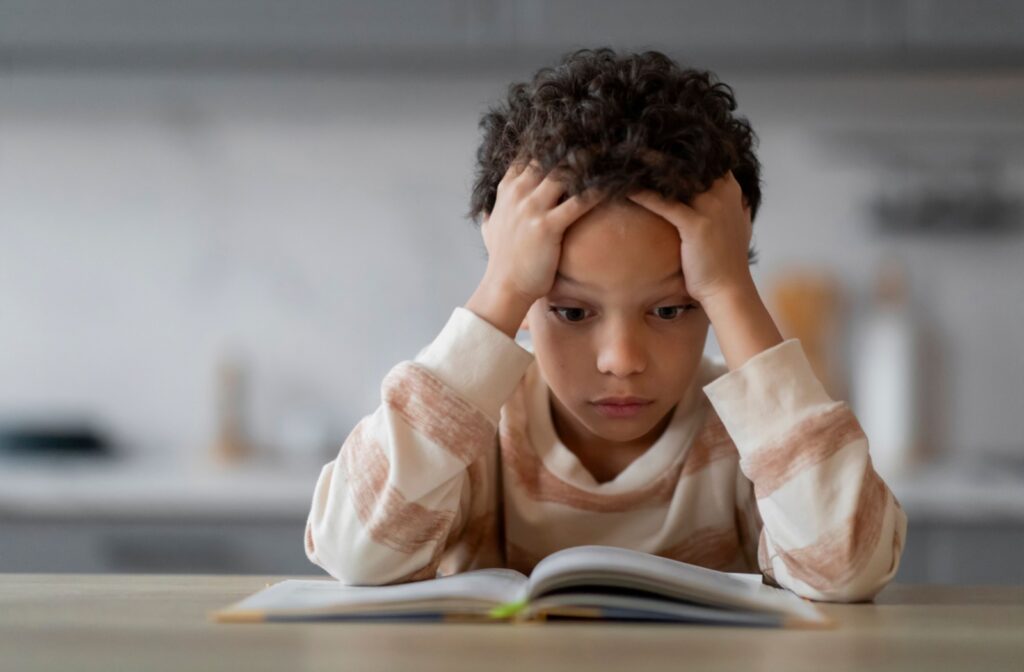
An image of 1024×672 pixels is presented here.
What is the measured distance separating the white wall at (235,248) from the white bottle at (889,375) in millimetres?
126

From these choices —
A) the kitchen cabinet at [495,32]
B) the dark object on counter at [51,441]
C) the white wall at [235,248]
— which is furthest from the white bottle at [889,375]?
the dark object on counter at [51,441]

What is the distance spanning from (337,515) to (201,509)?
113cm

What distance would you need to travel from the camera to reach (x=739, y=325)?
3.12 ft

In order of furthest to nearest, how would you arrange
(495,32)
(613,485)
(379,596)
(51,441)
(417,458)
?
(51,441)
(495,32)
(613,485)
(417,458)
(379,596)

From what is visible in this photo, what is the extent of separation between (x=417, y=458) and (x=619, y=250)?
226 mm

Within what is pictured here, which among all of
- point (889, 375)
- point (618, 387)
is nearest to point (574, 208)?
point (618, 387)

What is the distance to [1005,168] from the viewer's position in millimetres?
2412

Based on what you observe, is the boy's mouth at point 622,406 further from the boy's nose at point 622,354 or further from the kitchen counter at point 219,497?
the kitchen counter at point 219,497

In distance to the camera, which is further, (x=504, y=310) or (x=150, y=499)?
(x=150, y=499)

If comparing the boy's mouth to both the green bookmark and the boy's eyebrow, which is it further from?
the green bookmark

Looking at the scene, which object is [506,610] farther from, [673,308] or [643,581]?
[673,308]

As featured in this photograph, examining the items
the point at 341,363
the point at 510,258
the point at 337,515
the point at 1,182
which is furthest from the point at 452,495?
the point at 1,182

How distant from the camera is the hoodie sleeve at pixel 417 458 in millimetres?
914

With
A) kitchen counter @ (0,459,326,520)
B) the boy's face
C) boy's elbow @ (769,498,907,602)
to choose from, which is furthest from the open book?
kitchen counter @ (0,459,326,520)
